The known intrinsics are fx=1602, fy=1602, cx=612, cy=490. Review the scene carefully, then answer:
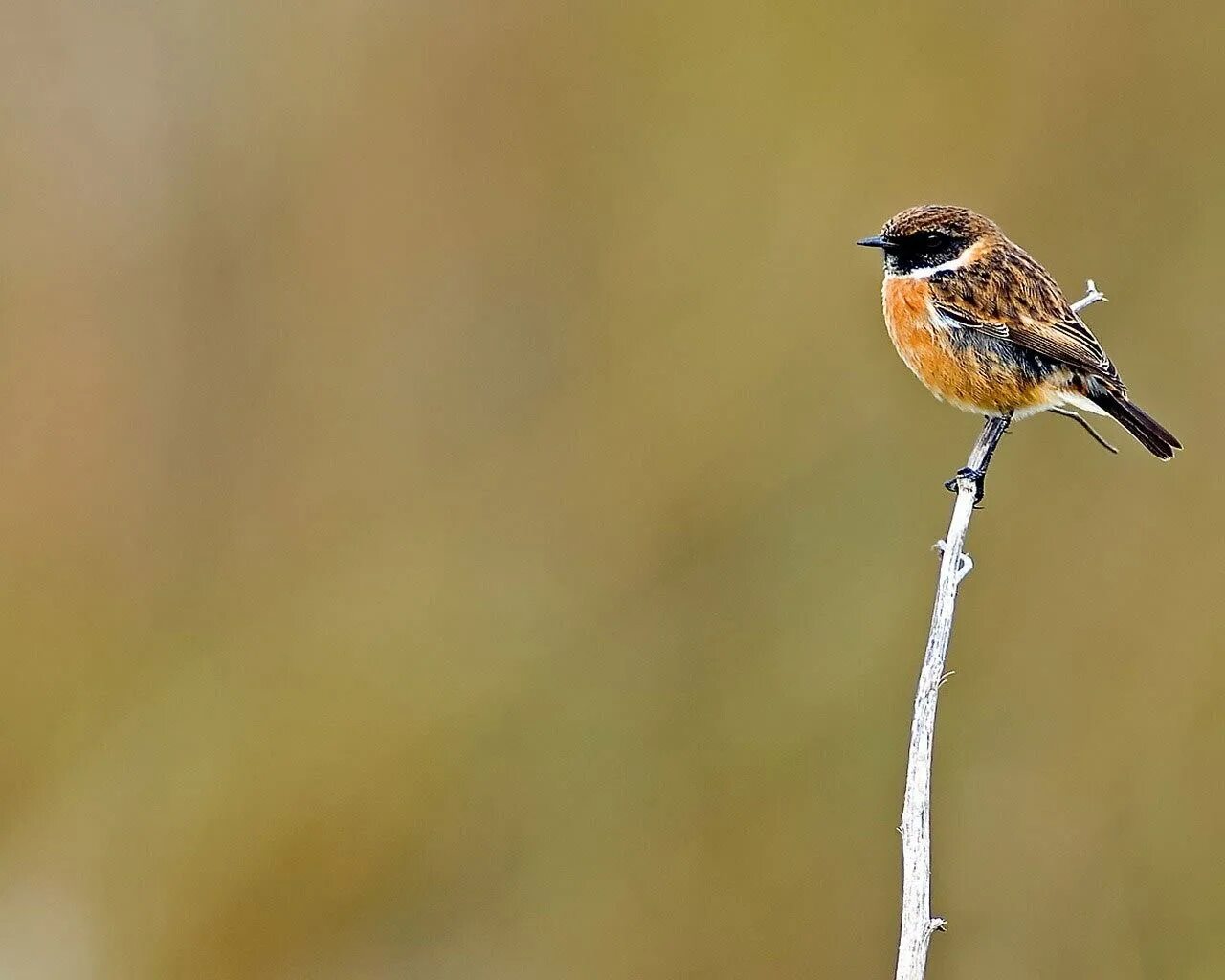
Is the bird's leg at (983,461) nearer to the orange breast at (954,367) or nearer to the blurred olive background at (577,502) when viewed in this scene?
the orange breast at (954,367)

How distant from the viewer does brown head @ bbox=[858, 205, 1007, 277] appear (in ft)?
19.0

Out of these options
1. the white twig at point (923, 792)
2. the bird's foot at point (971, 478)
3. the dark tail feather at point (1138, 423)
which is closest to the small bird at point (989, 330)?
the dark tail feather at point (1138, 423)

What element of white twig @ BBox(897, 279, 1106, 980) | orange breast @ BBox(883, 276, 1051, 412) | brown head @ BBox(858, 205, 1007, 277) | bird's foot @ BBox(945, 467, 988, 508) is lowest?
→ white twig @ BBox(897, 279, 1106, 980)

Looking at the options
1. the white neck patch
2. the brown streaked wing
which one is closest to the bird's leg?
the brown streaked wing

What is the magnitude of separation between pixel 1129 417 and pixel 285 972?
167 inches

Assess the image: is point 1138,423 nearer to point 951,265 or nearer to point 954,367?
point 954,367

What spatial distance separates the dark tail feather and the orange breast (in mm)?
191

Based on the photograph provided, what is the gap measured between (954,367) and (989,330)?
19cm

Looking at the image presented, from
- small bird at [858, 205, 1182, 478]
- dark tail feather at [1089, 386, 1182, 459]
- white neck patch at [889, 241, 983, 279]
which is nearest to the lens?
dark tail feather at [1089, 386, 1182, 459]

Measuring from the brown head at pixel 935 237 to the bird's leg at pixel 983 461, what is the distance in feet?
1.95

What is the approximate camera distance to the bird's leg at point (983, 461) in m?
4.91

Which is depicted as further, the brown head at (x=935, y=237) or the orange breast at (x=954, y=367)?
the brown head at (x=935, y=237)

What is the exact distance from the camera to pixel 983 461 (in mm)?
5113

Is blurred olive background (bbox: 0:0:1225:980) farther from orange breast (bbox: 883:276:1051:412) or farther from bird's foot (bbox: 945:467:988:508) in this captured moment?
bird's foot (bbox: 945:467:988:508)
